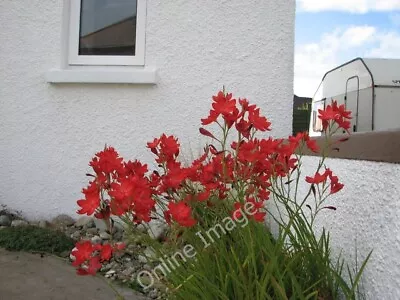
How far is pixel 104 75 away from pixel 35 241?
150 cm

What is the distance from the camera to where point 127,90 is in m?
3.75

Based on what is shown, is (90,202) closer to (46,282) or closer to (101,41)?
(46,282)

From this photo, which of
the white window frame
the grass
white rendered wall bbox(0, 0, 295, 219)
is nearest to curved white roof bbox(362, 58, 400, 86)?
white rendered wall bbox(0, 0, 295, 219)

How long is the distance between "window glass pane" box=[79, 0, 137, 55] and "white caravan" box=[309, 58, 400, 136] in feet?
9.90

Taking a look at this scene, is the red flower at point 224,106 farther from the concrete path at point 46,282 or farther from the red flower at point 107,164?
the concrete path at point 46,282

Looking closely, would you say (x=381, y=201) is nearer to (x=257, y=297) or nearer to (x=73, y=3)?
(x=257, y=297)

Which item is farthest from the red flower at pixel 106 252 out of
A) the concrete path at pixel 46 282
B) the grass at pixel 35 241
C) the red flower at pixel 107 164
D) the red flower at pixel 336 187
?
the grass at pixel 35 241

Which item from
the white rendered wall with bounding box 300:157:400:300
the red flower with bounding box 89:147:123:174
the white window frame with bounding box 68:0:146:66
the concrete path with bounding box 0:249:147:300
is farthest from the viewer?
the white window frame with bounding box 68:0:146:66

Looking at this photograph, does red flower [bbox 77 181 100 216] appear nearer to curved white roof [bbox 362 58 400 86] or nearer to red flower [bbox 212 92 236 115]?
red flower [bbox 212 92 236 115]

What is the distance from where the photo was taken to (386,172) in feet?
4.09

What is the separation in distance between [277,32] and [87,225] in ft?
7.64

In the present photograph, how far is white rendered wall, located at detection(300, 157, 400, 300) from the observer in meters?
1.17

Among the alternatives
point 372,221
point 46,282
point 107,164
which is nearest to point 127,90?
point 46,282

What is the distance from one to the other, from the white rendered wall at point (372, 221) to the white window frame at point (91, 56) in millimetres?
2567
